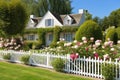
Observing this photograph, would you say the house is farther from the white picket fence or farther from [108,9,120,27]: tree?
the white picket fence

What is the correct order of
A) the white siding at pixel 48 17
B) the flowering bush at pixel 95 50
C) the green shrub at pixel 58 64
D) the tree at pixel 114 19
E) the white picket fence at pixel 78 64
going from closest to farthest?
1. the white picket fence at pixel 78 64
2. the flowering bush at pixel 95 50
3. the green shrub at pixel 58 64
4. the white siding at pixel 48 17
5. the tree at pixel 114 19

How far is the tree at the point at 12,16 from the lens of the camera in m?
22.8

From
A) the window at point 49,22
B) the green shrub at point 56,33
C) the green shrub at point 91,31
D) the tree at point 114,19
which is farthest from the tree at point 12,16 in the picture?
the tree at point 114,19

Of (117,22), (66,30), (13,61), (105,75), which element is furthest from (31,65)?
(117,22)

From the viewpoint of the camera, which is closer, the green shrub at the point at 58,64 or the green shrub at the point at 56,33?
the green shrub at the point at 58,64

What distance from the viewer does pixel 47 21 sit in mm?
48531

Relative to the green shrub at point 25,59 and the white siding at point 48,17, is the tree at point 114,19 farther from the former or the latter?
the green shrub at point 25,59

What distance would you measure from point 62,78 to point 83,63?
148 cm

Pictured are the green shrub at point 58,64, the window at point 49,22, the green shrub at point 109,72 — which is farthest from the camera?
the window at point 49,22

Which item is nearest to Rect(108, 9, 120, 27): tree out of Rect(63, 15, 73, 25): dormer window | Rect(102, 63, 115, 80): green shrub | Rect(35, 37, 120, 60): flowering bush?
Rect(63, 15, 73, 25): dormer window

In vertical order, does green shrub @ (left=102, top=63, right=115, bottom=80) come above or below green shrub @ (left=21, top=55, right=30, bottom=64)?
below

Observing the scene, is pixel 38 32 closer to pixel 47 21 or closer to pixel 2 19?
pixel 47 21

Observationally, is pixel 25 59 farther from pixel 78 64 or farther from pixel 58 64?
pixel 78 64

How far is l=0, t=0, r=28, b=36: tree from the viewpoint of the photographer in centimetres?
2280
